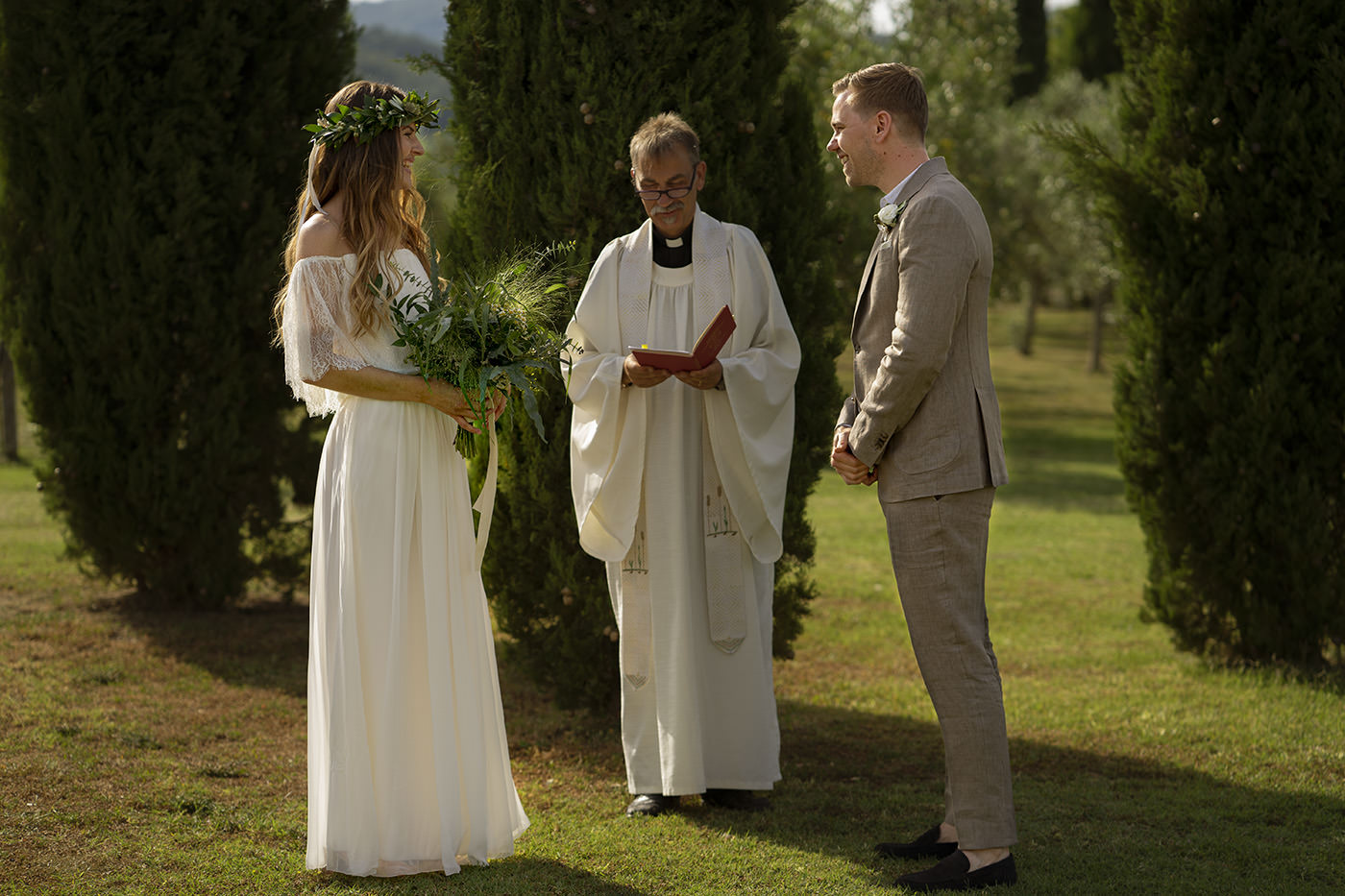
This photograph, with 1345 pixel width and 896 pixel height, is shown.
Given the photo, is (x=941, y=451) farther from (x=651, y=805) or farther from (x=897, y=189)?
(x=651, y=805)

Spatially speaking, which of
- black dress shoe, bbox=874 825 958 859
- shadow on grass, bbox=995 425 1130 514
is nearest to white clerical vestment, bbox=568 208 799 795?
black dress shoe, bbox=874 825 958 859

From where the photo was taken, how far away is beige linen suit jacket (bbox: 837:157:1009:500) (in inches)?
152

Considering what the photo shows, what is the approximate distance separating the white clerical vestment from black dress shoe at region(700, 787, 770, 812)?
0.10 m

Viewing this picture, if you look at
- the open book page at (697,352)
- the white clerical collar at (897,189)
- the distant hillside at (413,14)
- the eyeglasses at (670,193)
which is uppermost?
the distant hillside at (413,14)

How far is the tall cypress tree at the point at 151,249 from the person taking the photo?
7.62 meters

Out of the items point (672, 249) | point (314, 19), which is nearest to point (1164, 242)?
point (672, 249)

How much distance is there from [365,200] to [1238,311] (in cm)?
495

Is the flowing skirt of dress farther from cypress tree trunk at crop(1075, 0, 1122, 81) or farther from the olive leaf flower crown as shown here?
cypress tree trunk at crop(1075, 0, 1122, 81)

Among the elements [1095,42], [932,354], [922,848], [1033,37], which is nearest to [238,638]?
[922,848]

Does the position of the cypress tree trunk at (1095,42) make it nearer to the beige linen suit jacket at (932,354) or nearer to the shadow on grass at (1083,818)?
the shadow on grass at (1083,818)

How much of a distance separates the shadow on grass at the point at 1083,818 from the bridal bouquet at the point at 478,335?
1.89 m

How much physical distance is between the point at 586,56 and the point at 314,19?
3409mm

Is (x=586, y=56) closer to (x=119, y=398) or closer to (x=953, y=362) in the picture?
(x=953, y=362)

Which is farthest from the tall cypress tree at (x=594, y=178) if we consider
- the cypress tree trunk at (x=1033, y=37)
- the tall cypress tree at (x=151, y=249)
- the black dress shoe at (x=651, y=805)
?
the cypress tree trunk at (x=1033, y=37)
